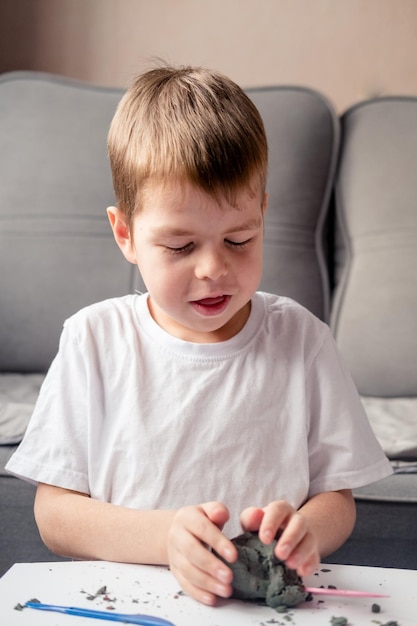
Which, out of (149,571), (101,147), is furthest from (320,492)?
(101,147)

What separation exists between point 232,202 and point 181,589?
0.41 metres

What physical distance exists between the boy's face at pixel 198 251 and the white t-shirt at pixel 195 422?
0.09 m

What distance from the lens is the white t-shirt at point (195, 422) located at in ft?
3.30

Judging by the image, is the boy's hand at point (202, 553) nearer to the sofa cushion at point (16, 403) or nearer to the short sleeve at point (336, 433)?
the short sleeve at point (336, 433)

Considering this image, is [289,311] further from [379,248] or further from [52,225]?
[52,225]

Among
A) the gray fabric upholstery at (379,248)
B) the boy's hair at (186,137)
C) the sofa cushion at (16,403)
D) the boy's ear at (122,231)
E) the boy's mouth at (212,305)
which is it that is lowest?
the sofa cushion at (16,403)

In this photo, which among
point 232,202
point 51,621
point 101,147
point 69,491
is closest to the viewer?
point 51,621

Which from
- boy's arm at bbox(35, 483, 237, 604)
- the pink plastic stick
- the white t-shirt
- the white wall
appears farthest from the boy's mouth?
the white wall

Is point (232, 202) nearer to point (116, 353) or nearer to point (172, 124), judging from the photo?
point (172, 124)

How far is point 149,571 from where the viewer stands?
79 centimetres

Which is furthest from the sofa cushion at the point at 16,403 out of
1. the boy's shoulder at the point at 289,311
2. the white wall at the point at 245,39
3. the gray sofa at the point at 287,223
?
the white wall at the point at 245,39

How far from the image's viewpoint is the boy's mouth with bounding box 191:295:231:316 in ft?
3.10

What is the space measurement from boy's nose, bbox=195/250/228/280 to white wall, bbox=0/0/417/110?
1877 millimetres

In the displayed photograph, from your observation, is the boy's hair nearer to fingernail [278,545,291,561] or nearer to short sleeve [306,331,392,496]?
short sleeve [306,331,392,496]
